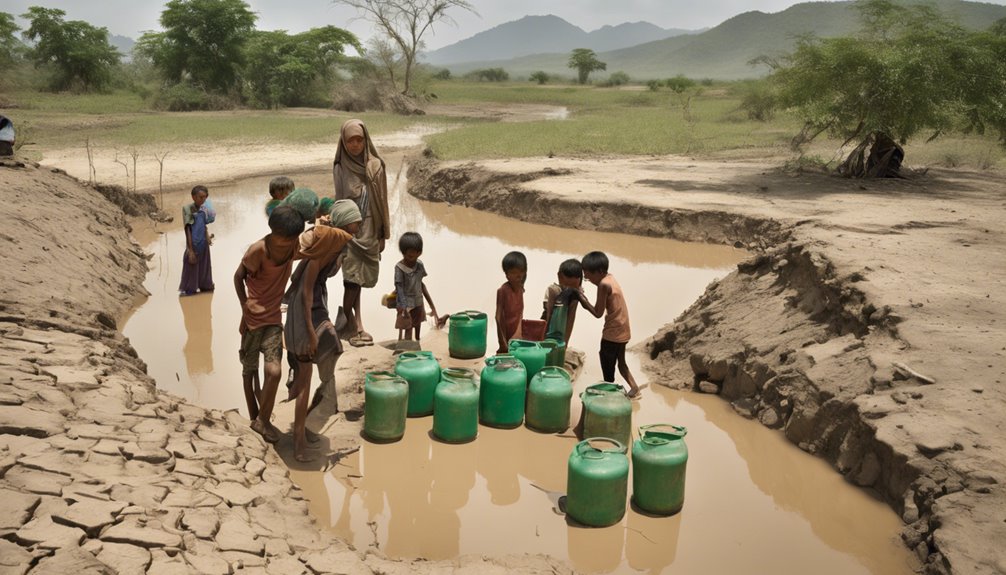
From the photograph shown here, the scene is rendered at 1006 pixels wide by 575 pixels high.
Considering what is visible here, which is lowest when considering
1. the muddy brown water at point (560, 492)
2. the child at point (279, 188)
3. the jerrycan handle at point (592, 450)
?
the muddy brown water at point (560, 492)

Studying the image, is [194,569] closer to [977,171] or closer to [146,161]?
[146,161]

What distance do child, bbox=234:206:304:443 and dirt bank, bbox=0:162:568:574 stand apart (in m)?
0.28

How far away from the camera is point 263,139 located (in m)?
21.2

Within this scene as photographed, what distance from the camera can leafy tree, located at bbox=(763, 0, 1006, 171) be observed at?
13.2 m

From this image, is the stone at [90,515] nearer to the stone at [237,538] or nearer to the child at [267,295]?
the stone at [237,538]

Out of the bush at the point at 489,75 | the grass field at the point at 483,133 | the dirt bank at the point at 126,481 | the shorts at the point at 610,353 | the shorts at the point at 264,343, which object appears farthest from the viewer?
the bush at the point at 489,75

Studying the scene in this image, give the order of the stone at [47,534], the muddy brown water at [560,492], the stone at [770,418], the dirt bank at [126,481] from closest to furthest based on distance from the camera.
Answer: the stone at [47,534], the dirt bank at [126,481], the muddy brown water at [560,492], the stone at [770,418]

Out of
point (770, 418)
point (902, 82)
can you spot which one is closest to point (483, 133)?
point (902, 82)

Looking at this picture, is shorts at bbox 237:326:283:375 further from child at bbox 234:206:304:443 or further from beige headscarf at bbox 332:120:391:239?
beige headscarf at bbox 332:120:391:239

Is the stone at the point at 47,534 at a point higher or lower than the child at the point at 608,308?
lower

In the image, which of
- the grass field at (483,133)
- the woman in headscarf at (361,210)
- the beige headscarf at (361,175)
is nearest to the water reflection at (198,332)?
the woman in headscarf at (361,210)

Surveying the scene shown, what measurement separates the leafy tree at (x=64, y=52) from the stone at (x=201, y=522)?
39632mm

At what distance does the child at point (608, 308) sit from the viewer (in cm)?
552

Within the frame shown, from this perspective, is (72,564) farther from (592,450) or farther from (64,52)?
(64,52)
